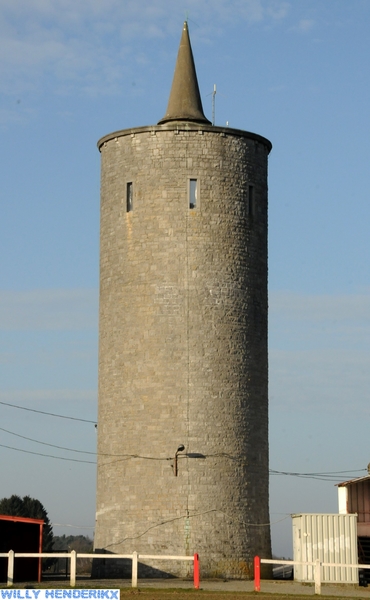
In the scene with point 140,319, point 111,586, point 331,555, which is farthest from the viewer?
point 140,319

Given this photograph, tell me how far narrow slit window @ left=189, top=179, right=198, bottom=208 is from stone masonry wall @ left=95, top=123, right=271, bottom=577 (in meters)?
0.15

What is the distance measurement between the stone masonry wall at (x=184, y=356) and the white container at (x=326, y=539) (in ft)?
7.84

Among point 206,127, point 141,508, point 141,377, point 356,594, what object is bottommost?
point 356,594

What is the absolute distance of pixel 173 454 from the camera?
40.5 meters

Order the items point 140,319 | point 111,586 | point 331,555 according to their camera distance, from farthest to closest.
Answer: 1. point 140,319
2. point 331,555
3. point 111,586

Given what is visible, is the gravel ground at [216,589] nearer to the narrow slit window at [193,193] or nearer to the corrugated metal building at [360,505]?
the corrugated metal building at [360,505]

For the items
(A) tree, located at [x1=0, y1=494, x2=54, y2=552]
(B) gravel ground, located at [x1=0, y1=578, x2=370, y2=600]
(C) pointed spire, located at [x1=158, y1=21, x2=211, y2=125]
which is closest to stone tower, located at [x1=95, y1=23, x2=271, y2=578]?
(C) pointed spire, located at [x1=158, y1=21, x2=211, y2=125]

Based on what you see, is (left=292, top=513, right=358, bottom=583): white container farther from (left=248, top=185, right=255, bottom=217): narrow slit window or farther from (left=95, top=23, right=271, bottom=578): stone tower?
(left=248, top=185, right=255, bottom=217): narrow slit window

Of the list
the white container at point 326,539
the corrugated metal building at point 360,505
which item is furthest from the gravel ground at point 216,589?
the corrugated metal building at point 360,505

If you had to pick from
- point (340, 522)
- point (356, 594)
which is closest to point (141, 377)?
point (340, 522)

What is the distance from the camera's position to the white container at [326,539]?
128ft

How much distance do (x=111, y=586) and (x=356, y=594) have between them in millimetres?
7279

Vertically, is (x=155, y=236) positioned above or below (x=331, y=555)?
above

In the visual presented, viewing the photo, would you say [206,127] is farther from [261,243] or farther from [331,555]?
[331,555]
